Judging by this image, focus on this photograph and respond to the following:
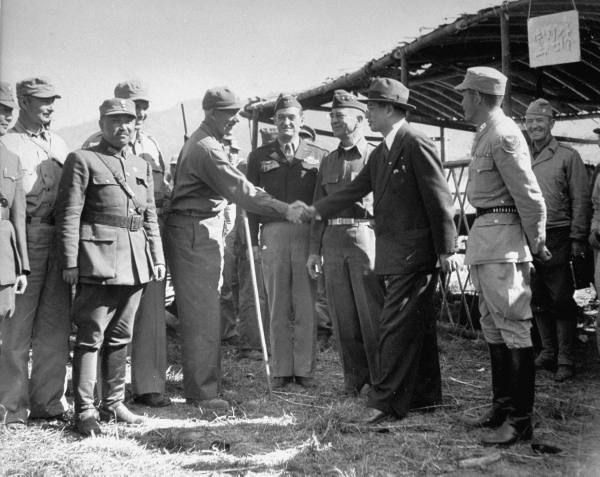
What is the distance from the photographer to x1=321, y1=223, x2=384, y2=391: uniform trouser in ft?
15.7


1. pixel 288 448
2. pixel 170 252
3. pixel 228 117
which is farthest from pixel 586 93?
pixel 288 448

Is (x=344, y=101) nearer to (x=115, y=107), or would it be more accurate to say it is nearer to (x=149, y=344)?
(x=115, y=107)

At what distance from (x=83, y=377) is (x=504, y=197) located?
112 inches

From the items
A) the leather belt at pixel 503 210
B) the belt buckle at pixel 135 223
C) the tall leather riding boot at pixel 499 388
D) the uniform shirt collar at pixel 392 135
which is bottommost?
the tall leather riding boot at pixel 499 388

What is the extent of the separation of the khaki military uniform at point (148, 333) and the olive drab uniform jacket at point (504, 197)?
237cm

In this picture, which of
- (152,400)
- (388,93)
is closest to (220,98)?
(388,93)

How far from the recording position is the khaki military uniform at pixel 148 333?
15.5 feet

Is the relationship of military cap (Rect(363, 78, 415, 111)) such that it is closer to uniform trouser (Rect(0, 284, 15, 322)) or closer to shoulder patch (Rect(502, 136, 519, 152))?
shoulder patch (Rect(502, 136, 519, 152))

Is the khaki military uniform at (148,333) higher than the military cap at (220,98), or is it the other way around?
the military cap at (220,98)

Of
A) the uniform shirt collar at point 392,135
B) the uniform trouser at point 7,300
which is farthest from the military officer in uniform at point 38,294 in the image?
the uniform shirt collar at point 392,135

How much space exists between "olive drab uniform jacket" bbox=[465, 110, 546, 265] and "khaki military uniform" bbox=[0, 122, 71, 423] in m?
2.72

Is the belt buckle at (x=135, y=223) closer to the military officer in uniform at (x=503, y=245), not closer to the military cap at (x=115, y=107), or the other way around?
the military cap at (x=115, y=107)

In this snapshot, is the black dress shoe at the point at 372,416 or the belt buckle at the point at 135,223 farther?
the belt buckle at the point at 135,223

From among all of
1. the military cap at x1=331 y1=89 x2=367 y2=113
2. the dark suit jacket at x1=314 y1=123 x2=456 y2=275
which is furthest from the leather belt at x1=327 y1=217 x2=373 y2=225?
the military cap at x1=331 y1=89 x2=367 y2=113
